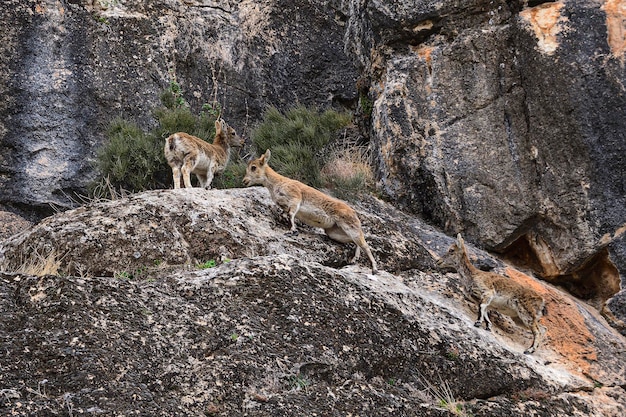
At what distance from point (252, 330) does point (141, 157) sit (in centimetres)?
739

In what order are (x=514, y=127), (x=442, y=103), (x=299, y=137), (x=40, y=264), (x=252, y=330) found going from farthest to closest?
(x=299, y=137) → (x=442, y=103) → (x=514, y=127) → (x=40, y=264) → (x=252, y=330)

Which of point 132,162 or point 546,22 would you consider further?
point 132,162

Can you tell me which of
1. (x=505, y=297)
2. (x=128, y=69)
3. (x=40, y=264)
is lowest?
(x=505, y=297)

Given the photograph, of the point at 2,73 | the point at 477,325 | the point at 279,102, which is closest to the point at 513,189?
the point at 477,325

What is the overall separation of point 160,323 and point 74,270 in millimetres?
2067

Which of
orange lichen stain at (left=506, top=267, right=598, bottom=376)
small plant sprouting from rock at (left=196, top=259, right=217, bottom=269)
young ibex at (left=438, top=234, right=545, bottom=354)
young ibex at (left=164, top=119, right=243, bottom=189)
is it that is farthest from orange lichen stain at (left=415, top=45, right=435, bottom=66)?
small plant sprouting from rock at (left=196, top=259, right=217, bottom=269)

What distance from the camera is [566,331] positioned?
38.2 feet

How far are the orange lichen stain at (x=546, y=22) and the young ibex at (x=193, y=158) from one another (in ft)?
17.7

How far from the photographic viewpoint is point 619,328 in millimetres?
12500

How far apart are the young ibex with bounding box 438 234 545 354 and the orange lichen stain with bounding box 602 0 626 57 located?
445 centimetres

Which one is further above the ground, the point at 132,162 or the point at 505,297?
the point at 132,162

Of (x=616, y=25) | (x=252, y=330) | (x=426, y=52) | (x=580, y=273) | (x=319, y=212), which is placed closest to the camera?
(x=252, y=330)

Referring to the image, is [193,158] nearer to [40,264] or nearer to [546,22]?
[40,264]

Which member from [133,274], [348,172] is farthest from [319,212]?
[348,172]
